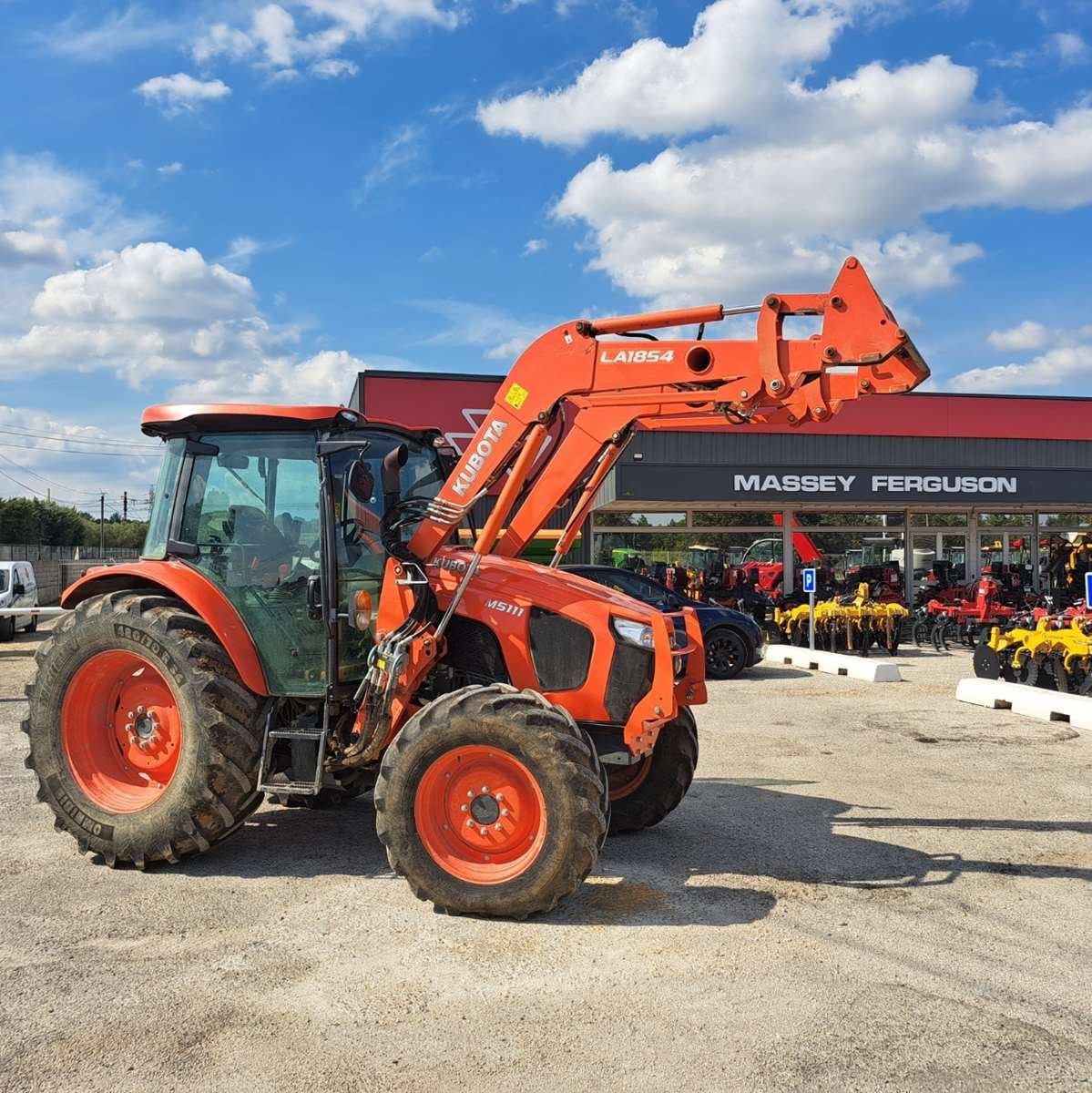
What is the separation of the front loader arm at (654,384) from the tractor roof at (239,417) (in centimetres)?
78

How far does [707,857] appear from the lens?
19.1 feet

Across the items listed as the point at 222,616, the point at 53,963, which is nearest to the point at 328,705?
the point at 222,616

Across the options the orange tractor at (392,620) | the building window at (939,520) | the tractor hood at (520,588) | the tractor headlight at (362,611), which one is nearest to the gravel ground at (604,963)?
the orange tractor at (392,620)

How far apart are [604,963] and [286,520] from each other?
2982 mm

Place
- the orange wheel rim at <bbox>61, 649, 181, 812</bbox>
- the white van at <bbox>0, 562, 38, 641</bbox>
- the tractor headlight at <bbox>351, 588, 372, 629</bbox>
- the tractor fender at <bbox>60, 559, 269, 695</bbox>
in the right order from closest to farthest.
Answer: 1. the tractor fender at <bbox>60, 559, 269, 695</bbox>
2. the tractor headlight at <bbox>351, 588, 372, 629</bbox>
3. the orange wheel rim at <bbox>61, 649, 181, 812</bbox>
4. the white van at <bbox>0, 562, 38, 641</bbox>

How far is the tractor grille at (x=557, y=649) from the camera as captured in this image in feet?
17.7

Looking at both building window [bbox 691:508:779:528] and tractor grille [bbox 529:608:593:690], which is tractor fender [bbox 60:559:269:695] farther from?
building window [bbox 691:508:779:528]

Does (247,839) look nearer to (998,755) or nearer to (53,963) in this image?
(53,963)

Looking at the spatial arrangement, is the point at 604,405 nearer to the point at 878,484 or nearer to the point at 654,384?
the point at 654,384

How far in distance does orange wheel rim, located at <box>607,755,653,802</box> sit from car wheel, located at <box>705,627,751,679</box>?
8489mm

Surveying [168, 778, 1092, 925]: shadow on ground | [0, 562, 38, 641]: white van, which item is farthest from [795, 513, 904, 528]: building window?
[0, 562, 38, 641]: white van

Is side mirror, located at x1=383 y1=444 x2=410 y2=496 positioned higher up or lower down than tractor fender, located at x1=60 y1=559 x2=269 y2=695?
higher up

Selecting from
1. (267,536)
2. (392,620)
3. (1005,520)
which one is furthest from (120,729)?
(1005,520)

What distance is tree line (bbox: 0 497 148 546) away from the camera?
66.9 m
